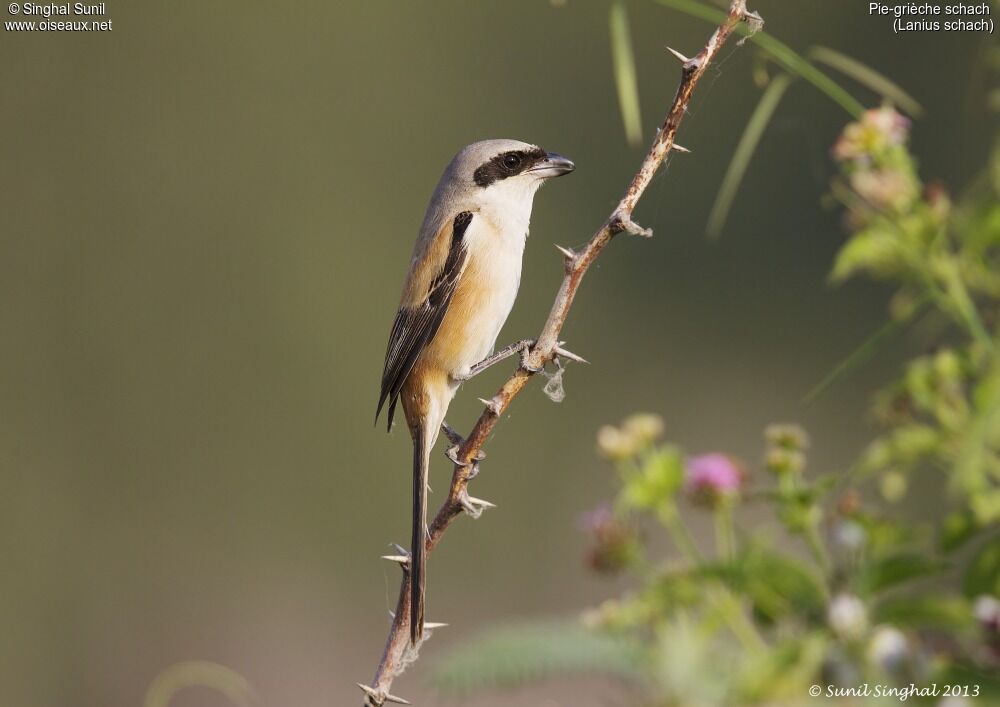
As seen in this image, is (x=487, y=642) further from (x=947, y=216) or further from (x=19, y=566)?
(x=19, y=566)

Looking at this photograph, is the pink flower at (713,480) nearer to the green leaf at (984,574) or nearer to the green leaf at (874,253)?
the green leaf at (984,574)

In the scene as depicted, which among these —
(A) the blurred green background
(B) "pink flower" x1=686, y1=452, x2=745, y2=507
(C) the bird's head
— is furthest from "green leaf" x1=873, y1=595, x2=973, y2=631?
(A) the blurred green background

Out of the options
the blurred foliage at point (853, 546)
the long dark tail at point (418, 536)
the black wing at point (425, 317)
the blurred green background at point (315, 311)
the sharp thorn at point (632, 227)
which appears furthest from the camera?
the blurred green background at point (315, 311)

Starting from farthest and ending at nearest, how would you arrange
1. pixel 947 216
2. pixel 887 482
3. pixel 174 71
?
pixel 174 71 < pixel 947 216 < pixel 887 482

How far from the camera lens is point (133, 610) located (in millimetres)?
8844

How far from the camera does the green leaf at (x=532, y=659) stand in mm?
1287

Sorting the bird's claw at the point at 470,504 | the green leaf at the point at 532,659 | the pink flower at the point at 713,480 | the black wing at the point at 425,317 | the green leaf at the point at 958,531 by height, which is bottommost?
the green leaf at the point at 532,659

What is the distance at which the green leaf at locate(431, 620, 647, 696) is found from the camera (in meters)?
1.29

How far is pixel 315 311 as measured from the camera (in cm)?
1153

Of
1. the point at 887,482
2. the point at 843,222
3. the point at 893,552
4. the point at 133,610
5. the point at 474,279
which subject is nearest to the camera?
the point at 893,552

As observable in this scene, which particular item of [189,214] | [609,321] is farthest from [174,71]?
[609,321]

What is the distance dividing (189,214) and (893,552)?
10.3m

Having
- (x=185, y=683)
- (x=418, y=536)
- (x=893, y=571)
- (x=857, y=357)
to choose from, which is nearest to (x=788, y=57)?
(x=857, y=357)

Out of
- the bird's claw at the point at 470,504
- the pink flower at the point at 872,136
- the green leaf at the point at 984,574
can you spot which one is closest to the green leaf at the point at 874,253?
the pink flower at the point at 872,136
